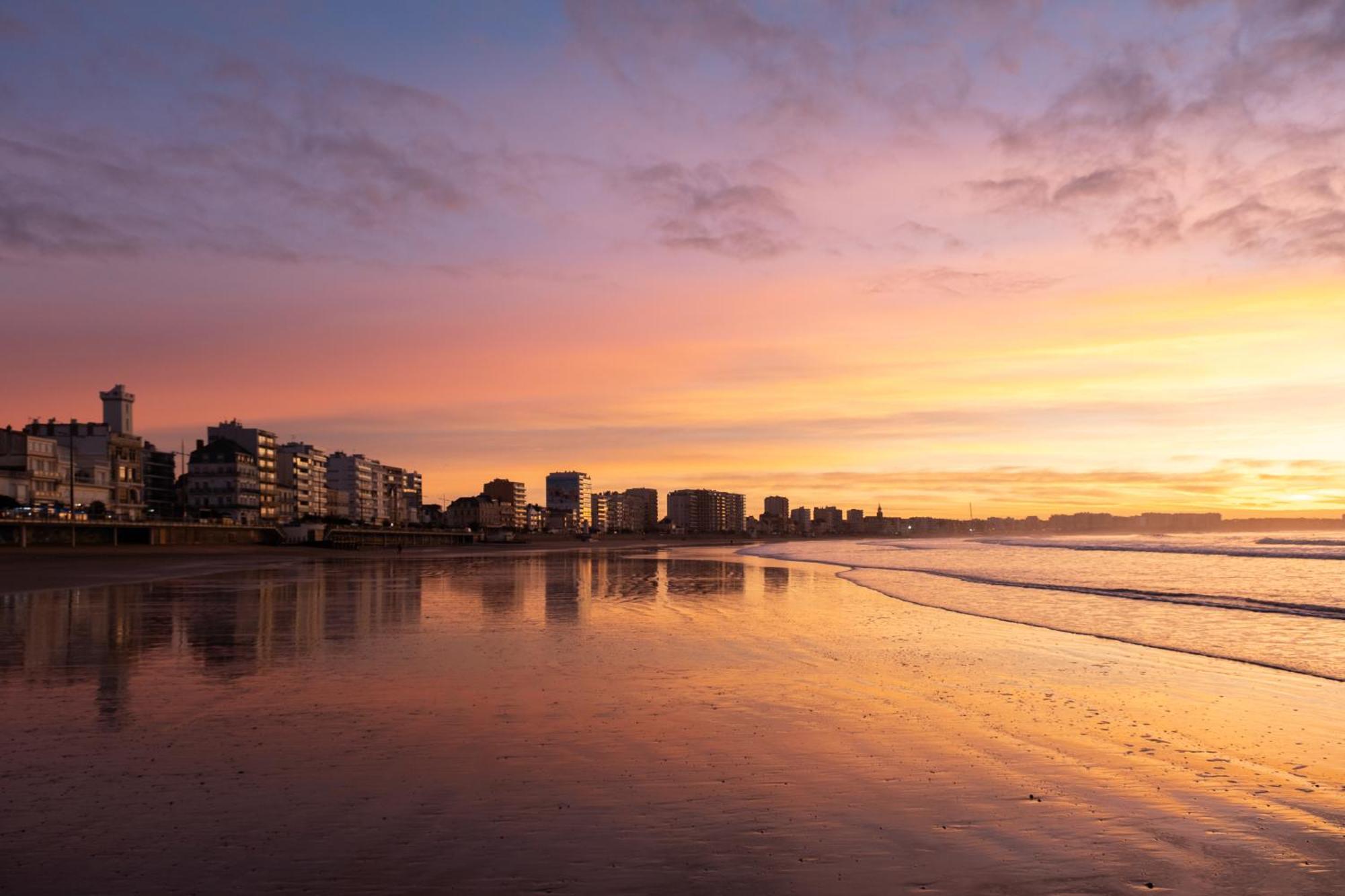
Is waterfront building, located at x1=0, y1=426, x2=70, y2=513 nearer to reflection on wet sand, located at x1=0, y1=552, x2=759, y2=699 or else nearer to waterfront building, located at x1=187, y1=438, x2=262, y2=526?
waterfront building, located at x1=187, y1=438, x2=262, y2=526

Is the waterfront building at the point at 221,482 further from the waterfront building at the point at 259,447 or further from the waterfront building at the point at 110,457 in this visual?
the waterfront building at the point at 110,457

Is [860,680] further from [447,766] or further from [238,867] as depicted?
[238,867]

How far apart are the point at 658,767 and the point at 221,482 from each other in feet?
630

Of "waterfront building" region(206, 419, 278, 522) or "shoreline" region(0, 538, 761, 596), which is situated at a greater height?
"waterfront building" region(206, 419, 278, 522)

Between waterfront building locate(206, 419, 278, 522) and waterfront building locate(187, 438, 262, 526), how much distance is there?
5.75m

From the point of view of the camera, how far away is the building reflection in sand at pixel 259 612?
19516 millimetres

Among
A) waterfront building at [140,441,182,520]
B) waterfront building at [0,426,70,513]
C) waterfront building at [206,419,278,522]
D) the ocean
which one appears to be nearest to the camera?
the ocean

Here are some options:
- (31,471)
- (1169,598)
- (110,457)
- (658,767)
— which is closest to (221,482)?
(110,457)

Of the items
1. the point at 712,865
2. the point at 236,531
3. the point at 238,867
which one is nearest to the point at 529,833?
the point at 712,865

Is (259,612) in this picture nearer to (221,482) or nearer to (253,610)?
(253,610)

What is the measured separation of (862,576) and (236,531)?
103 m

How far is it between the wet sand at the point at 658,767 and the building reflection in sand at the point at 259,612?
25 centimetres

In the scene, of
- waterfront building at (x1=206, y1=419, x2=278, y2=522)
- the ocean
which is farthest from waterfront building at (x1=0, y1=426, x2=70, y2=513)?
the ocean

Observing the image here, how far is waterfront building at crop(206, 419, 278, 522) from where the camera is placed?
194m
